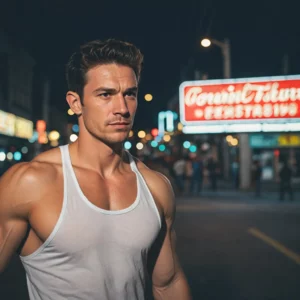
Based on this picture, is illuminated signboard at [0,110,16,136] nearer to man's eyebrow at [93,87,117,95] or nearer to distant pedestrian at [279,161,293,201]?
distant pedestrian at [279,161,293,201]

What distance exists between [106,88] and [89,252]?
728 millimetres

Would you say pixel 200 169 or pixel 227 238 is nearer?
pixel 227 238

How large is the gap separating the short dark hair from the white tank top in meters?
0.43

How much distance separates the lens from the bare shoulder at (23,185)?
2090 millimetres

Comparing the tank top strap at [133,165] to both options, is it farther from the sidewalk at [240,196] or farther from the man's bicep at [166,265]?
the sidewalk at [240,196]

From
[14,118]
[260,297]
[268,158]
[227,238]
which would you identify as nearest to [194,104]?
[227,238]

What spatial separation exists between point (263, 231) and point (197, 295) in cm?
619

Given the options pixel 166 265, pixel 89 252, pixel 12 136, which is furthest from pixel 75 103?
pixel 12 136

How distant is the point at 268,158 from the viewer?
4612 cm

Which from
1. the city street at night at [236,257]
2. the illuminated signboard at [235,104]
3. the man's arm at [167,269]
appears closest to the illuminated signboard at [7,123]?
the illuminated signboard at [235,104]

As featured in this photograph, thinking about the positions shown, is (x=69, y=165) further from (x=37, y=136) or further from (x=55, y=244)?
(x=37, y=136)

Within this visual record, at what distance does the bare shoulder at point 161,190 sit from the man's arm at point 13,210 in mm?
625

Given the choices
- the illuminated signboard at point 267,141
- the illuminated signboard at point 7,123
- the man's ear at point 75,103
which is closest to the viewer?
the man's ear at point 75,103

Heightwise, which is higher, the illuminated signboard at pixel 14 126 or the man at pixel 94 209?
the illuminated signboard at pixel 14 126
